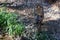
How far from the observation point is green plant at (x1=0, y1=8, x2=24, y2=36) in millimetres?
4362

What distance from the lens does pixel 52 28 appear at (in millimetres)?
4996

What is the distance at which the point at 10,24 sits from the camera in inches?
177

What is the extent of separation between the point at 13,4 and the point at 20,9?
402mm

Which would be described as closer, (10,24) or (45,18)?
(10,24)

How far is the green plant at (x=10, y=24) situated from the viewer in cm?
436

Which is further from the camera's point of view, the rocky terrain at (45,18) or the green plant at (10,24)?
the rocky terrain at (45,18)

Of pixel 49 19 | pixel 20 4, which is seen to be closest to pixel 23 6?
pixel 20 4

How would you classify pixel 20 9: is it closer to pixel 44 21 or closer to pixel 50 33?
pixel 44 21

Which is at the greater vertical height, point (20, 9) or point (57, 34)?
point (20, 9)

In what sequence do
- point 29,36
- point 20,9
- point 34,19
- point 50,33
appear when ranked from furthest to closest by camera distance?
point 20,9 < point 34,19 < point 50,33 < point 29,36

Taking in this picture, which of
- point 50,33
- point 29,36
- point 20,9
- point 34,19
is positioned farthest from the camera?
point 20,9

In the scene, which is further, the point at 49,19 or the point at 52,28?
the point at 49,19

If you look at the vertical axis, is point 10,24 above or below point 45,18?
above

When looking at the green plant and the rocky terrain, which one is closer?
the green plant
